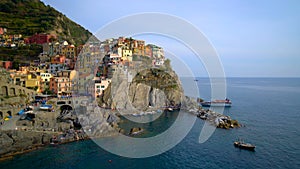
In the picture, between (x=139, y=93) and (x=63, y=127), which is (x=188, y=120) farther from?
(x=63, y=127)

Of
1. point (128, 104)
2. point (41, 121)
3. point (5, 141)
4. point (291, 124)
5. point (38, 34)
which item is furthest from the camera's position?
point (38, 34)

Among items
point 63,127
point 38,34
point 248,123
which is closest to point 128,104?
point 63,127

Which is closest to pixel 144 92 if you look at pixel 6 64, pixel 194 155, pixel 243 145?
pixel 194 155

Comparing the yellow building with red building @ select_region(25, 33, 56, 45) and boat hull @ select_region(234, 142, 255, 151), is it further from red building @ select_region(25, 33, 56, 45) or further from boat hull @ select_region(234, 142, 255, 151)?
boat hull @ select_region(234, 142, 255, 151)

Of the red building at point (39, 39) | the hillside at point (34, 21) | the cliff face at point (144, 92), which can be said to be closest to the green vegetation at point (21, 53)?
the red building at point (39, 39)

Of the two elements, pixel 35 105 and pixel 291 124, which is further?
pixel 291 124
